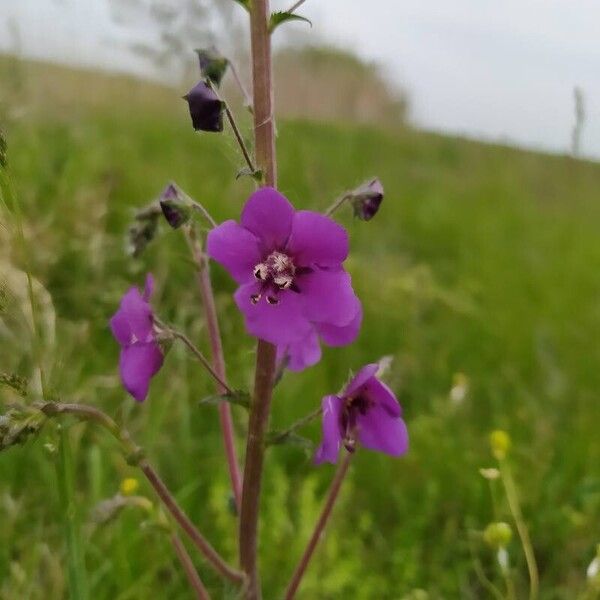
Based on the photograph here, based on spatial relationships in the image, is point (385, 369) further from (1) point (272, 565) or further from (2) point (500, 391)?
(2) point (500, 391)

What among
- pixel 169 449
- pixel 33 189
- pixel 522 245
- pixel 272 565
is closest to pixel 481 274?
pixel 522 245

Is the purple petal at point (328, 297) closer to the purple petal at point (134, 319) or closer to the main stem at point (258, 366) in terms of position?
the main stem at point (258, 366)

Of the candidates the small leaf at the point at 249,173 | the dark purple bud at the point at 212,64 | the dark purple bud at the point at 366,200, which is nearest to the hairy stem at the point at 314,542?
the dark purple bud at the point at 366,200

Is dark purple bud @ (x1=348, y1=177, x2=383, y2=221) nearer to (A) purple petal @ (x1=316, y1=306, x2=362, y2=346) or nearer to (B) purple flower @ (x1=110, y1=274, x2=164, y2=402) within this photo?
(A) purple petal @ (x1=316, y1=306, x2=362, y2=346)

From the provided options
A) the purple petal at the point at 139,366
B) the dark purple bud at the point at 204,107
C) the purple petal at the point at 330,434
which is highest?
the dark purple bud at the point at 204,107

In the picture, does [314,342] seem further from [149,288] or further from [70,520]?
[70,520]

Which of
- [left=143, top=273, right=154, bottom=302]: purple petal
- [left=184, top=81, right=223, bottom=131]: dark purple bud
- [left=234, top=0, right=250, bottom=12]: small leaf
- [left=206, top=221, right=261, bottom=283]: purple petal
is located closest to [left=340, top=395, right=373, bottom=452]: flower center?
[left=206, top=221, right=261, bottom=283]: purple petal
